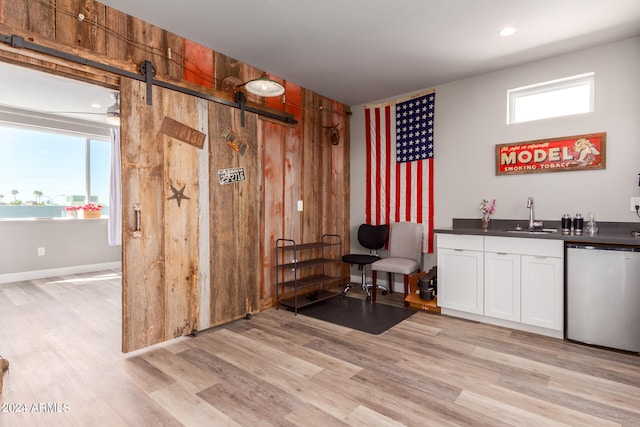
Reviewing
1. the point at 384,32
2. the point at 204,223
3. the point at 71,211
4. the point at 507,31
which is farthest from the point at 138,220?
the point at 71,211

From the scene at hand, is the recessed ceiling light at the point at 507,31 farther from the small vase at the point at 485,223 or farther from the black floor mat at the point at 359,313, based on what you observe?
the black floor mat at the point at 359,313

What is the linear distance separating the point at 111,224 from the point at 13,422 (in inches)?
183

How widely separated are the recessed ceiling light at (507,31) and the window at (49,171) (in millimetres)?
6846

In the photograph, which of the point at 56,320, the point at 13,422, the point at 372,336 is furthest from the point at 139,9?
the point at 372,336

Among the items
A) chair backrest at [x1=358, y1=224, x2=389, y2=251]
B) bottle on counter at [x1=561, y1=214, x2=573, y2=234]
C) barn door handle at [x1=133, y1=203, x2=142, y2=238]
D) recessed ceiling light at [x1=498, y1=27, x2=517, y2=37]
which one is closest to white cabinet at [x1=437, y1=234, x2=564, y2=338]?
bottle on counter at [x1=561, y1=214, x2=573, y2=234]

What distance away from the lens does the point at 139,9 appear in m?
2.62

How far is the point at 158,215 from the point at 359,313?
2.36 metres

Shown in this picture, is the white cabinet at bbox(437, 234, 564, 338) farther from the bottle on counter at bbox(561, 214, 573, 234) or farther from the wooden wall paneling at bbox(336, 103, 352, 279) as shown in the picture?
the wooden wall paneling at bbox(336, 103, 352, 279)

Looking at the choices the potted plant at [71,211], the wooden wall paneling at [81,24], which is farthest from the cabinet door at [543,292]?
the potted plant at [71,211]

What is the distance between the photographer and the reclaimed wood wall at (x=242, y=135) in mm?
2354

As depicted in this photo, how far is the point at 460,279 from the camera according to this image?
3.47 meters

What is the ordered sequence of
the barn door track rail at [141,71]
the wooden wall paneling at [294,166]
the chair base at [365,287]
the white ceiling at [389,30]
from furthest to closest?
the chair base at [365,287]
the wooden wall paneling at [294,166]
the white ceiling at [389,30]
the barn door track rail at [141,71]

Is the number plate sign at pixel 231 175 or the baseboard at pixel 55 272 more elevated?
the number plate sign at pixel 231 175

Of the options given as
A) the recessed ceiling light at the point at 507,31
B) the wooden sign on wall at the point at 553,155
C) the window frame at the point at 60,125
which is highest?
the recessed ceiling light at the point at 507,31
